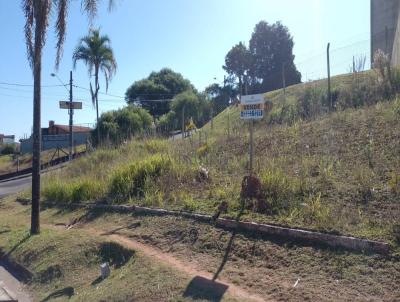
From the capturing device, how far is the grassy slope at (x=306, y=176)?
7.33 meters

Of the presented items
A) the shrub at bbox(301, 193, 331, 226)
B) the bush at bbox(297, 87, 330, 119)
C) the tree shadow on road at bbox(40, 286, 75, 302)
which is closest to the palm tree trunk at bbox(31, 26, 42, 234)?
the tree shadow on road at bbox(40, 286, 75, 302)

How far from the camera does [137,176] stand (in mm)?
12594

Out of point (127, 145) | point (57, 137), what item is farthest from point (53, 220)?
point (57, 137)

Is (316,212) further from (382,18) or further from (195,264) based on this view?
(382,18)

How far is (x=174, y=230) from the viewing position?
902 cm

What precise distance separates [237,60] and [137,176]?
53.6 meters

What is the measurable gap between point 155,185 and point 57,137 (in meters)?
47.8

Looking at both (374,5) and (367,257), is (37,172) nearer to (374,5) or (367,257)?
(367,257)

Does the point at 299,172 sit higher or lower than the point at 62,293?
higher

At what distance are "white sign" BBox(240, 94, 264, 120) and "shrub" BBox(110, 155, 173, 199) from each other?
409cm

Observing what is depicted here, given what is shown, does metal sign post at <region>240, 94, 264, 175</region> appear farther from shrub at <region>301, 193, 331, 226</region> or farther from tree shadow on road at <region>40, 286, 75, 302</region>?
tree shadow on road at <region>40, 286, 75, 302</region>

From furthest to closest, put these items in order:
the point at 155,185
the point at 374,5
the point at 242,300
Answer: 1. the point at 374,5
2. the point at 155,185
3. the point at 242,300

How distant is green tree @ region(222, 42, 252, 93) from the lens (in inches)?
2433

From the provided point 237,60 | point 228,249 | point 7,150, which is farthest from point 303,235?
point 7,150
